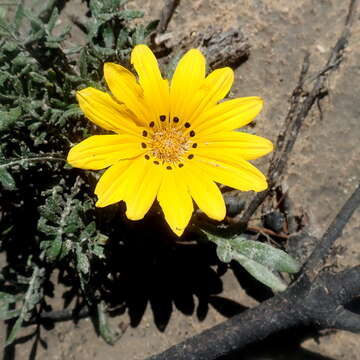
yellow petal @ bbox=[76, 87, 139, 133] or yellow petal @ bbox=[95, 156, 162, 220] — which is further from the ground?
yellow petal @ bbox=[76, 87, 139, 133]

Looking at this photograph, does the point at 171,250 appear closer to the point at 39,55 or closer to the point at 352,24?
the point at 39,55

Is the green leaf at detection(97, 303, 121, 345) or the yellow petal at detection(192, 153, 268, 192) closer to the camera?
the yellow petal at detection(192, 153, 268, 192)

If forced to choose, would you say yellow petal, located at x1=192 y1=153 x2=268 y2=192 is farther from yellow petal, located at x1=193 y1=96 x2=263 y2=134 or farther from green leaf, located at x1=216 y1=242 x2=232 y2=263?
green leaf, located at x1=216 y1=242 x2=232 y2=263

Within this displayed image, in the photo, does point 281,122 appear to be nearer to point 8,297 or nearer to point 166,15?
point 166,15

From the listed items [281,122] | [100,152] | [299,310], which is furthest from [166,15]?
[299,310]

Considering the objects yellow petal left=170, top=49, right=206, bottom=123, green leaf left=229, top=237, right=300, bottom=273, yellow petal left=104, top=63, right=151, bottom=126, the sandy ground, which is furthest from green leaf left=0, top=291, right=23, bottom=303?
yellow petal left=170, top=49, right=206, bottom=123

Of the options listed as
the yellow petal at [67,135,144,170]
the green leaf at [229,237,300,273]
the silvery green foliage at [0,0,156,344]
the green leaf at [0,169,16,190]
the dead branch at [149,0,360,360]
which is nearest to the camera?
the yellow petal at [67,135,144,170]
